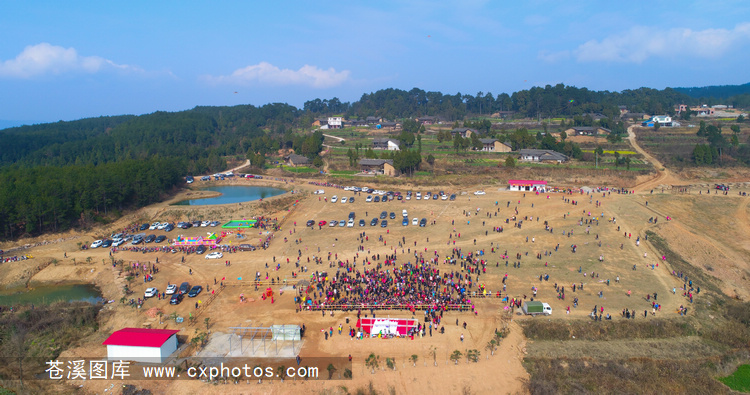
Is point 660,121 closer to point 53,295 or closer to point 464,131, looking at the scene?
point 464,131

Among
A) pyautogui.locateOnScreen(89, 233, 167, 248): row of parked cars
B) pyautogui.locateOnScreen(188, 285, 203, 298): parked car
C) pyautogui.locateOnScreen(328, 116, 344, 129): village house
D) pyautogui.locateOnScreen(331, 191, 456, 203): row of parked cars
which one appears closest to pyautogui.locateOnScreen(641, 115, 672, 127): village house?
pyautogui.locateOnScreen(331, 191, 456, 203): row of parked cars

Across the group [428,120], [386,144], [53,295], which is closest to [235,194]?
[53,295]

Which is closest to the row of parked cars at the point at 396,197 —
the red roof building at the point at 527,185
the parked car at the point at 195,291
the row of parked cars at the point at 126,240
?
the red roof building at the point at 527,185

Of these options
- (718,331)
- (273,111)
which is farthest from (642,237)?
(273,111)

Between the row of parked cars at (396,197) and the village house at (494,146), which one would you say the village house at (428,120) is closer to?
the village house at (494,146)

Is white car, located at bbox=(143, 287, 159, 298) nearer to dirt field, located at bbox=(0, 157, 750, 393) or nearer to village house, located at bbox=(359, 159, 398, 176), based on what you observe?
dirt field, located at bbox=(0, 157, 750, 393)

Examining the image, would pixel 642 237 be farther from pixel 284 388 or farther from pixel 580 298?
pixel 284 388
